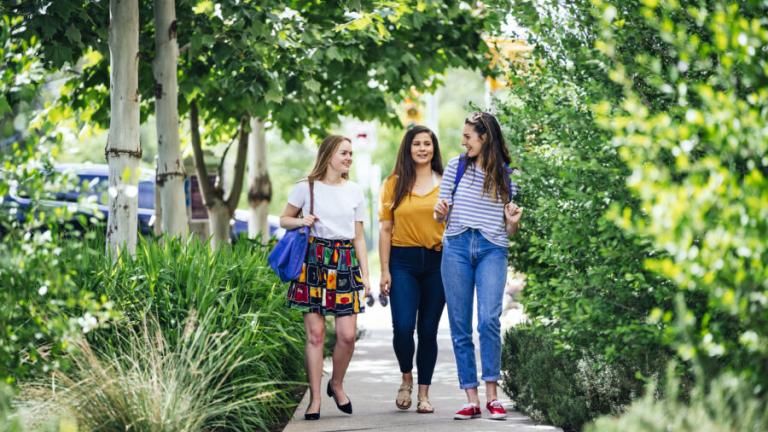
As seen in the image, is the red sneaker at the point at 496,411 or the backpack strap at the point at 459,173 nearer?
the red sneaker at the point at 496,411

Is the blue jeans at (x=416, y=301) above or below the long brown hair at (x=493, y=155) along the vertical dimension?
below

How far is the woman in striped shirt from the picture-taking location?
6.98 m

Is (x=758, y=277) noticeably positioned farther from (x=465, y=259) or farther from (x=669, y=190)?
(x=465, y=259)

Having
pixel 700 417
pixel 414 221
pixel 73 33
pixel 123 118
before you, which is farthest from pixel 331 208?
pixel 700 417

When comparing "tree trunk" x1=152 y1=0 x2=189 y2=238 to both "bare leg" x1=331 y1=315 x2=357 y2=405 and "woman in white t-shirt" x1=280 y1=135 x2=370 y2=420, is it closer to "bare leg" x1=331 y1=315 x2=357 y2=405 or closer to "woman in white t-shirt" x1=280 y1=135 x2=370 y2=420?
"woman in white t-shirt" x1=280 y1=135 x2=370 y2=420

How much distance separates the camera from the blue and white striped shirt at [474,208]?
7.02 metres

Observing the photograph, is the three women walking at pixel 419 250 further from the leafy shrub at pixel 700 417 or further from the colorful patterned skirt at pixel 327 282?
the leafy shrub at pixel 700 417

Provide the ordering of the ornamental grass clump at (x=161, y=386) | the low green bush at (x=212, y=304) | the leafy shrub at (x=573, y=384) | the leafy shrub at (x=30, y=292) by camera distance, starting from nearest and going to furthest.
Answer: the leafy shrub at (x=30, y=292) < the ornamental grass clump at (x=161, y=386) < the leafy shrub at (x=573, y=384) < the low green bush at (x=212, y=304)

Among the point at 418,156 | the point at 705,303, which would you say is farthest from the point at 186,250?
the point at 705,303

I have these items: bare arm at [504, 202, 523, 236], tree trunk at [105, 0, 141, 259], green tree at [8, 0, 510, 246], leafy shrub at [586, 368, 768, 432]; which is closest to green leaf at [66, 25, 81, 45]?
green tree at [8, 0, 510, 246]

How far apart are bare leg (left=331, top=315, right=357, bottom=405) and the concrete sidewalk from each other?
16cm

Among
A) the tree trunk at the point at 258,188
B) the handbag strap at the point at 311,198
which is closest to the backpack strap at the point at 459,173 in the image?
the handbag strap at the point at 311,198

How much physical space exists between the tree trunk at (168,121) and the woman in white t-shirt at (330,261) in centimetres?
243

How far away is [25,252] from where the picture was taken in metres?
4.81
